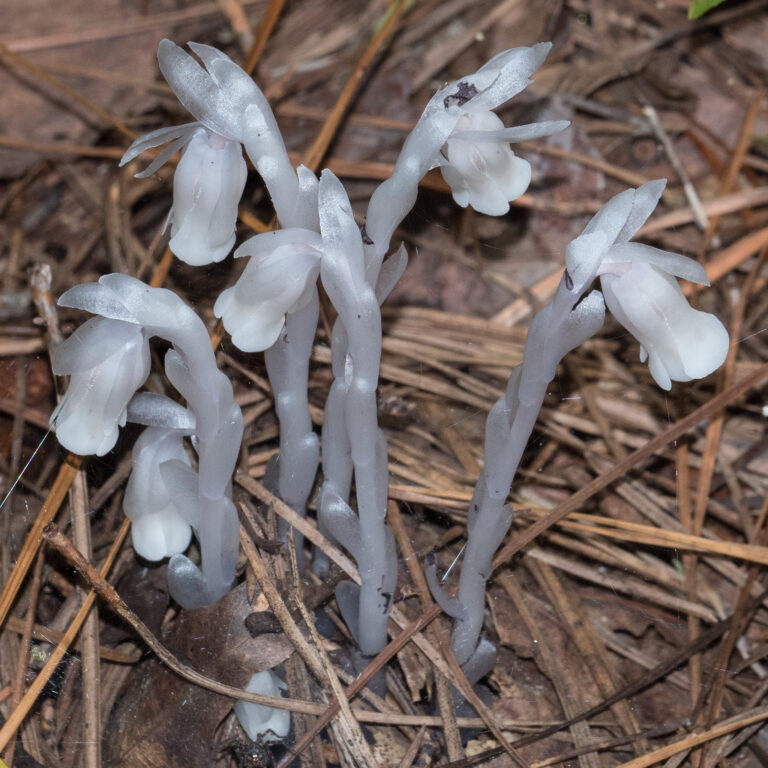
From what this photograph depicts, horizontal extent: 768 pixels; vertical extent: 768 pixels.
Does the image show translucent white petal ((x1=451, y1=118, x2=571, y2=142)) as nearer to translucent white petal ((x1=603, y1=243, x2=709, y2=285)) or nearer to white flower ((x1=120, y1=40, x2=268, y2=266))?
translucent white petal ((x1=603, y1=243, x2=709, y2=285))

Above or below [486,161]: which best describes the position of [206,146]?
above

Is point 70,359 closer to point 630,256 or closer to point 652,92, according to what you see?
point 630,256

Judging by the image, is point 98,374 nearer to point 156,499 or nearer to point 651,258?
point 156,499

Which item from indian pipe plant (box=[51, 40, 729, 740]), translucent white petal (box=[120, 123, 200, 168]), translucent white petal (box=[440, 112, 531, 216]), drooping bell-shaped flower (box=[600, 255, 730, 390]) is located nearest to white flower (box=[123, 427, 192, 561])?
indian pipe plant (box=[51, 40, 729, 740])

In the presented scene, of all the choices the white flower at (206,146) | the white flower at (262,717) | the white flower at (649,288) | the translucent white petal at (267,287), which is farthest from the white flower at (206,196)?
the white flower at (262,717)

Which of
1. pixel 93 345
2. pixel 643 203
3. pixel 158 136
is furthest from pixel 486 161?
pixel 93 345

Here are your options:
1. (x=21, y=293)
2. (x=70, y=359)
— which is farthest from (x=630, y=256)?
(x=21, y=293)

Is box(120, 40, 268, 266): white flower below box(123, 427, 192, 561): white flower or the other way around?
the other way around
